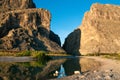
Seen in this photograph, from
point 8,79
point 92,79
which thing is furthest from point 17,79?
point 92,79

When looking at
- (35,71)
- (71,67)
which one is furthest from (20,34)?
(35,71)

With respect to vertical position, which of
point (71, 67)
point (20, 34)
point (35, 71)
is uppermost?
point (20, 34)

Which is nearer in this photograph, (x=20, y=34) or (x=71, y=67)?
(x=71, y=67)

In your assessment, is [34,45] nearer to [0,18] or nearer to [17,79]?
[0,18]

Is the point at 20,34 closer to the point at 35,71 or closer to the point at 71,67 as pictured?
the point at 71,67

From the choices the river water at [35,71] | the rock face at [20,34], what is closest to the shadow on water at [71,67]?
the river water at [35,71]

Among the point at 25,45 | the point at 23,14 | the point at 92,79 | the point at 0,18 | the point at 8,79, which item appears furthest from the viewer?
the point at 23,14

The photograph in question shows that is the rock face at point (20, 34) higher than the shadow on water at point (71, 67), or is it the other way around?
the rock face at point (20, 34)

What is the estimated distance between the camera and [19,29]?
7347 inches

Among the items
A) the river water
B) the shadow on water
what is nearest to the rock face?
the shadow on water

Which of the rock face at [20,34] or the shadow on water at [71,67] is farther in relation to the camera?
the rock face at [20,34]

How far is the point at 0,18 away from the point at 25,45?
1102 inches

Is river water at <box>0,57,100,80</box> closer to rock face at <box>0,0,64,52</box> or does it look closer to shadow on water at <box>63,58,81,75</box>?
shadow on water at <box>63,58,81,75</box>

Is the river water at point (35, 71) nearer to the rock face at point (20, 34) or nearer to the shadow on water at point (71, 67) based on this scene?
the shadow on water at point (71, 67)
